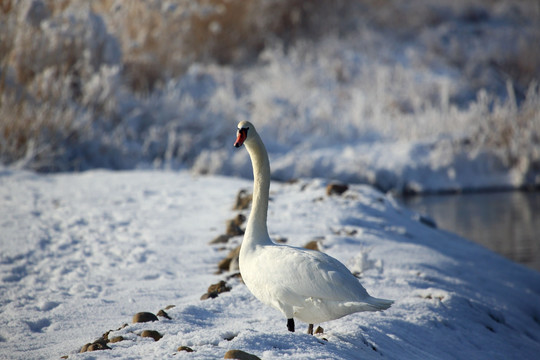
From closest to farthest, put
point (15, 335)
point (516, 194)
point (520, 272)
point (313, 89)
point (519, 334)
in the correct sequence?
1. point (15, 335)
2. point (519, 334)
3. point (520, 272)
4. point (516, 194)
5. point (313, 89)

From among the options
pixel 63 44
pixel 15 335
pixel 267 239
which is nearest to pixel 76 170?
pixel 63 44

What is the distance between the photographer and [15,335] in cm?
355

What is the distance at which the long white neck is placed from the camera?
322 centimetres

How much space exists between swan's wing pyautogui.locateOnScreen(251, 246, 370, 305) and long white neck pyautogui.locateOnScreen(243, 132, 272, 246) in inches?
8.2

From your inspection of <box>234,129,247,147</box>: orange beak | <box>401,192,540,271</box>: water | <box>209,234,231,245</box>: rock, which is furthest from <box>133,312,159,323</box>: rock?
<box>401,192,540,271</box>: water

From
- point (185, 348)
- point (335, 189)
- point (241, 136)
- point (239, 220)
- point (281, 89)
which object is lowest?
point (185, 348)

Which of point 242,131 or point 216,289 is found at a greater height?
point 242,131

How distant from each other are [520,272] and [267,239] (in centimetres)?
350

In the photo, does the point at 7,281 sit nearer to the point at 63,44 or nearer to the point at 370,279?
the point at 370,279

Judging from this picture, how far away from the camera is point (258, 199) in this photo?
11.0ft

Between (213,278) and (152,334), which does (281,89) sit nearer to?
(213,278)

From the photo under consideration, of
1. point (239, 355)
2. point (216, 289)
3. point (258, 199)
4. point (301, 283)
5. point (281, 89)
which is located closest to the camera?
point (239, 355)

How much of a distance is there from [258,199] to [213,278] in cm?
132

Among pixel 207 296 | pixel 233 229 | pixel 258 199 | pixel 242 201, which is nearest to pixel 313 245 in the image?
pixel 233 229
